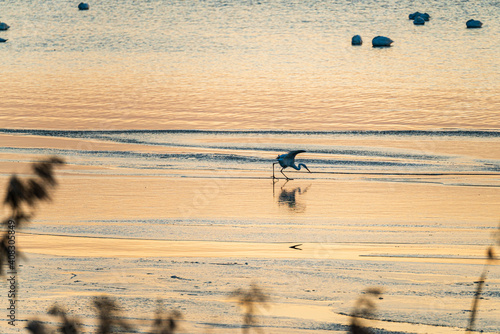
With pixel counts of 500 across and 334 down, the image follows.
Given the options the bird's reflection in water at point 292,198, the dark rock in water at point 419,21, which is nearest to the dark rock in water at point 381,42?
the dark rock in water at point 419,21

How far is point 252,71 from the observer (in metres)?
36.7

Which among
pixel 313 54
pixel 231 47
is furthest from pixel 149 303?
pixel 231 47

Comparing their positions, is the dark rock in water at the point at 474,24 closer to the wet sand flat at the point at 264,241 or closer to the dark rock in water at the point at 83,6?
the wet sand flat at the point at 264,241

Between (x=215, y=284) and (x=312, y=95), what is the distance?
2017 cm

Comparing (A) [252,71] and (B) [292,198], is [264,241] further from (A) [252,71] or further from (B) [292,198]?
(A) [252,71]

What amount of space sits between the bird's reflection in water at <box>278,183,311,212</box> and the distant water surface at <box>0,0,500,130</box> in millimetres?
7066

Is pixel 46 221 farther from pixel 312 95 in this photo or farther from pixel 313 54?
pixel 313 54

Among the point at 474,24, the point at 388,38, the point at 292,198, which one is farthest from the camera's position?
the point at 474,24

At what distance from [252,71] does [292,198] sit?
24.2 meters

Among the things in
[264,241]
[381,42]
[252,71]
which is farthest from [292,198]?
[381,42]

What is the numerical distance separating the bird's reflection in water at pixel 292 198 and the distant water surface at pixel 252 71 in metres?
7.07

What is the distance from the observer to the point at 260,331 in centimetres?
697

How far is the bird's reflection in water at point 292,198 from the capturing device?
12398 mm

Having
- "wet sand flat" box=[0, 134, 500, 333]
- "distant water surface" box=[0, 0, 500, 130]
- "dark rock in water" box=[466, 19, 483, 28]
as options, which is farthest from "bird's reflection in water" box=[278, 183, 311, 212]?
"dark rock in water" box=[466, 19, 483, 28]
